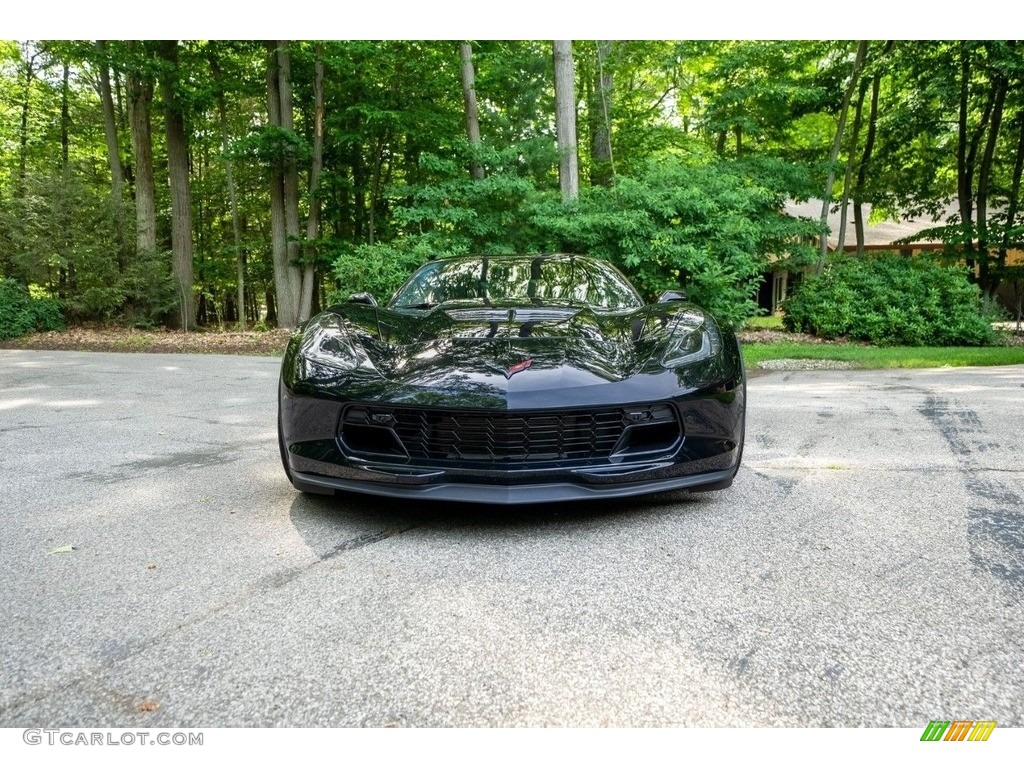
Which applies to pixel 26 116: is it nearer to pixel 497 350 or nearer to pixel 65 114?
pixel 65 114

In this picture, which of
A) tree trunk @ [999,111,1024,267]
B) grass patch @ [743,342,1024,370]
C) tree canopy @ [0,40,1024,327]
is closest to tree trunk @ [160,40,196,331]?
tree canopy @ [0,40,1024,327]

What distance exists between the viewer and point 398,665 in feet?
5.00

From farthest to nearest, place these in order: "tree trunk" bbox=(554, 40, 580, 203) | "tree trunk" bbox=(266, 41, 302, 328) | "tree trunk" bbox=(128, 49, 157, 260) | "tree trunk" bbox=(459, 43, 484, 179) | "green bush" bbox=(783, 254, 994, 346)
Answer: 1. "tree trunk" bbox=(128, 49, 157, 260)
2. "tree trunk" bbox=(266, 41, 302, 328)
3. "tree trunk" bbox=(459, 43, 484, 179)
4. "green bush" bbox=(783, 254, 994, 346)
5. "tree trunk" bbox=(554, 40, 580, 203)

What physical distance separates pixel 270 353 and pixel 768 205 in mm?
8811

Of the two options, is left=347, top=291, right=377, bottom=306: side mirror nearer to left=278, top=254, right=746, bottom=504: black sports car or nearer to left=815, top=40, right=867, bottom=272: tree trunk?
left=278, top=254, right=746, bottom=504: black sports car

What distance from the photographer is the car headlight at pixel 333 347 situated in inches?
98.8

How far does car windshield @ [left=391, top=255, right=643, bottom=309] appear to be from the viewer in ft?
11.6

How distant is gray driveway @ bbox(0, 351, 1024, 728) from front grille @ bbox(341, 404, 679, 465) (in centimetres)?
29

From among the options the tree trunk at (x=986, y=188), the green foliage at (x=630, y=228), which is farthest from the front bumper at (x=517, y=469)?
the tree trunk at (x=986, y=188)

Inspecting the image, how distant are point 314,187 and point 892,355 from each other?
11147 mm

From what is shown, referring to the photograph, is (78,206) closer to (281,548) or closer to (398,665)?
(281,548)

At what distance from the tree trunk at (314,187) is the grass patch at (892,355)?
8.96 meters

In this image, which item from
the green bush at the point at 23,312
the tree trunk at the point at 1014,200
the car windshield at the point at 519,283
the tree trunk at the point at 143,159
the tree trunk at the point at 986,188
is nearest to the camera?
the car windshield at the point at 519,283
